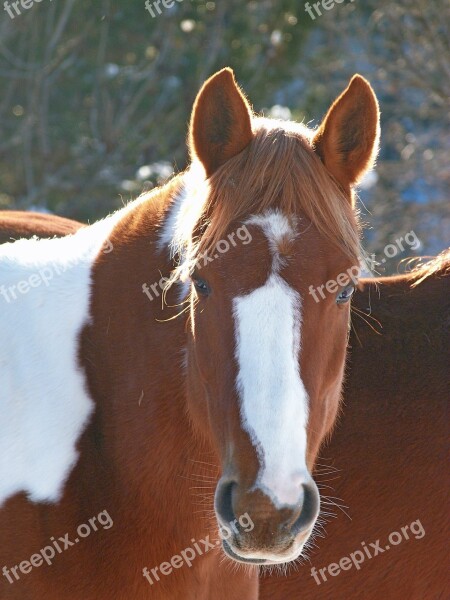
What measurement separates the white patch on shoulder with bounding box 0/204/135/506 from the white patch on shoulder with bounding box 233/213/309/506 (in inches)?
27.8

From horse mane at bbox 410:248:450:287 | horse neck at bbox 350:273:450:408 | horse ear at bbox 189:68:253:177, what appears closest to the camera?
horse ear at bbox 189:68:253:177

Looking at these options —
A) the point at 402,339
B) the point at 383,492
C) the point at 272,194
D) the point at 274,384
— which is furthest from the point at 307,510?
the point at 402,339

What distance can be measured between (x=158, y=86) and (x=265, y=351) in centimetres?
843

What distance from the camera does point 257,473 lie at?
83.6 inches

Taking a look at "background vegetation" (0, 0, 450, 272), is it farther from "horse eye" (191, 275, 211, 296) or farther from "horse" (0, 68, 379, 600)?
"horse eye" (191, 275, 211, 296)

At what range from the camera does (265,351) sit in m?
2.18

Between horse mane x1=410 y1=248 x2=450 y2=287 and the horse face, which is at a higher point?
the horse face

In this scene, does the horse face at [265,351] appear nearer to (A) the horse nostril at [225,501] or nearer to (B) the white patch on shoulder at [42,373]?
(A) the horse nostril at [225,501]

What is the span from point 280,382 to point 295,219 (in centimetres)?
46

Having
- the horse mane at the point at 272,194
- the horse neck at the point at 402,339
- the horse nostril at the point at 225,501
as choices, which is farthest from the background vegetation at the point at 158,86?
the horse nostril at the point at 225,501

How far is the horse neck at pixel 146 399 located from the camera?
2.67 metres

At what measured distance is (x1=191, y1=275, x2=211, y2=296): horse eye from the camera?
2.38 meters

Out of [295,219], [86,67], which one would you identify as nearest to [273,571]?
[295,219]

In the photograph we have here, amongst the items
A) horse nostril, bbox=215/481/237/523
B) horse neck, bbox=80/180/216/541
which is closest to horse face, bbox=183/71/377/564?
horse nostril, bbox=215/481/237/523
